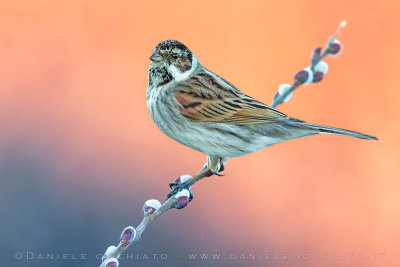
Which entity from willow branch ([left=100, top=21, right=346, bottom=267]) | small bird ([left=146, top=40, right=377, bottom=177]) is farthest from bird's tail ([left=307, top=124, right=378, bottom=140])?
willow branch ([left=100, top=21, right=346, bottom=267])

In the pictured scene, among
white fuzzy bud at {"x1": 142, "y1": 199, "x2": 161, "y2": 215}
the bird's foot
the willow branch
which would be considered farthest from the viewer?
the bird's foot

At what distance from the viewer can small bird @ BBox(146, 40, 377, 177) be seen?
3.37m

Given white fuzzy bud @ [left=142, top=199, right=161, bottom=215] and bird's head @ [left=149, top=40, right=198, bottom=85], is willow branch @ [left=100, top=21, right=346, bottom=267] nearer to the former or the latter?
white fuzzy bud @ [left=142, top=199, right=161, bottom=215]

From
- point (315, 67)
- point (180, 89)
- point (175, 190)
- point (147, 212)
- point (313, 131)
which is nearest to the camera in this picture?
point (147, 212)

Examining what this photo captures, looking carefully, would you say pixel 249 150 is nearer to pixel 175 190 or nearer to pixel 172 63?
pixel 175 190

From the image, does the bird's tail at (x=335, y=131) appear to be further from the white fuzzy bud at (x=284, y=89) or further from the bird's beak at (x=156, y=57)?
the bird's beak at (x=156, y=57)

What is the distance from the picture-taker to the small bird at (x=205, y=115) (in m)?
3.37

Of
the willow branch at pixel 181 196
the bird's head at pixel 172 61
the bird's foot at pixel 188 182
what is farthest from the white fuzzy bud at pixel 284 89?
the bird's head at pixel 172 61

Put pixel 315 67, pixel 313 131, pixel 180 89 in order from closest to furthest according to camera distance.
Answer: pixel 315 67 < pixel 313 131 < pixel 180 89

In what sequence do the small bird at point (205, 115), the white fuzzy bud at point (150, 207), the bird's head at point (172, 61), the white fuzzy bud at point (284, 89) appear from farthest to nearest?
the bird's head at point (172, 61) < the small bird at point (205, 115) < the white fuzzy bud at point (284, 89) < the white fuzzy bud at point (150, 207)

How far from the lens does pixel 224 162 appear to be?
3.36 m

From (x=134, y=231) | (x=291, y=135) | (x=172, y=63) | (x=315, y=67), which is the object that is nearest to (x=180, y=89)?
(x=172, y=63)

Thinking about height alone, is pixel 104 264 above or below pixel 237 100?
below

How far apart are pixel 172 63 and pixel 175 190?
1043mm
